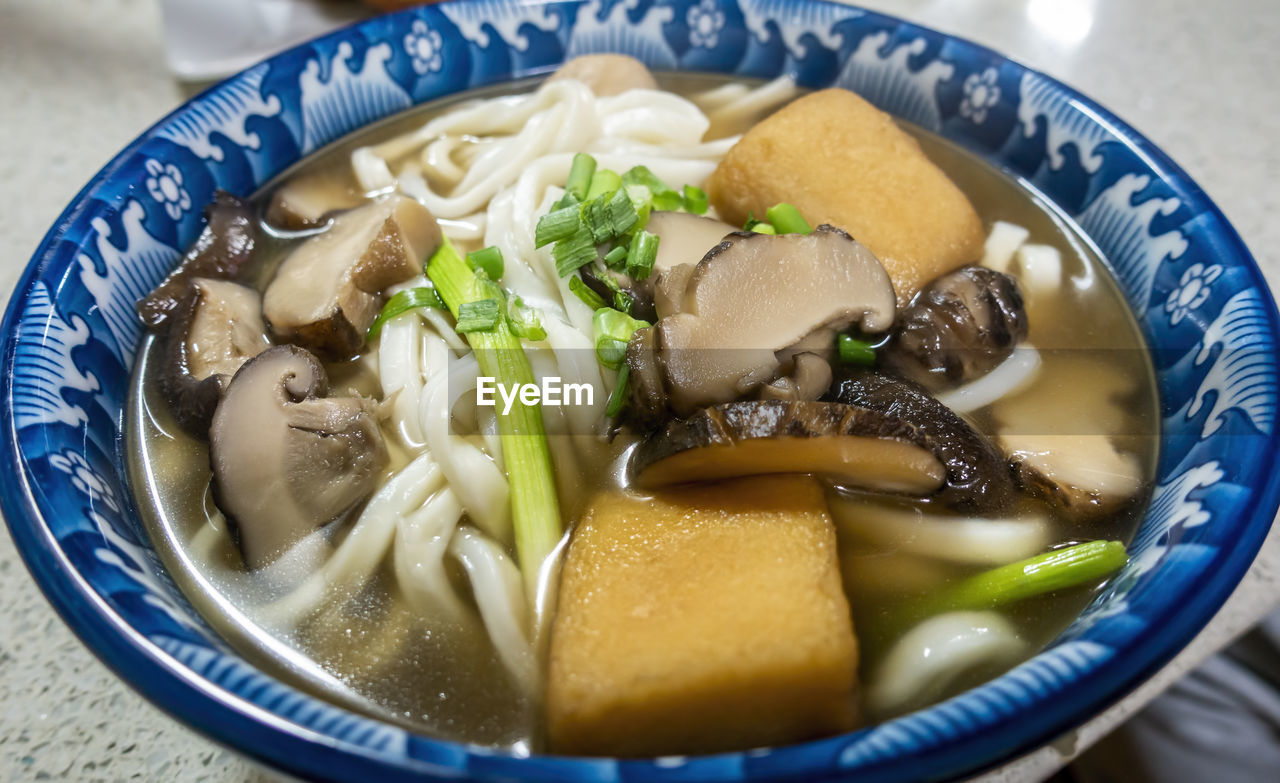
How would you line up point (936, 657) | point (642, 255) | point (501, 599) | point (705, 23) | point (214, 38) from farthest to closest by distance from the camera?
point (214, 38) < point (705, 23) < point (642, 255) < point (501, 599) < point (936, 657)

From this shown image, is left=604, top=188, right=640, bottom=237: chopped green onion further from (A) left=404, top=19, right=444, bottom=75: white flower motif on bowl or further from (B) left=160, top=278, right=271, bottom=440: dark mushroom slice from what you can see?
(A) left=404, top=19, right=444, bottom=75: white flower motif on bowl

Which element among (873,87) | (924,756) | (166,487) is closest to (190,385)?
(166,487)

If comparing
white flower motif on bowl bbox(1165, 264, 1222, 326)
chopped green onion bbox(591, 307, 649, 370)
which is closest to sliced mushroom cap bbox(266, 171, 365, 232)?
chopped green onion bbox(591, 307, 649, 370)

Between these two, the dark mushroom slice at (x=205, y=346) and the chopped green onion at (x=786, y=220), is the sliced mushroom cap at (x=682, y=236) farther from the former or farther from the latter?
the dark mushroom slice at (x=205, y=346)

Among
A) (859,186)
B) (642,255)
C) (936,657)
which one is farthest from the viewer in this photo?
(859,186)

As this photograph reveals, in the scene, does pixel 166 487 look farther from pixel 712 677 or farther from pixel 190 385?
pixel 712 677

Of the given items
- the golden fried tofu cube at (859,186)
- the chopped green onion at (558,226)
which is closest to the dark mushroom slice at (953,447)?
the golden fried tofu cube at (859,186)

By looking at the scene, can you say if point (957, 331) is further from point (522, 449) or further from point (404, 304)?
point (404, 304)

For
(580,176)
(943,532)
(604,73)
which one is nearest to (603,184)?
(580,176)
